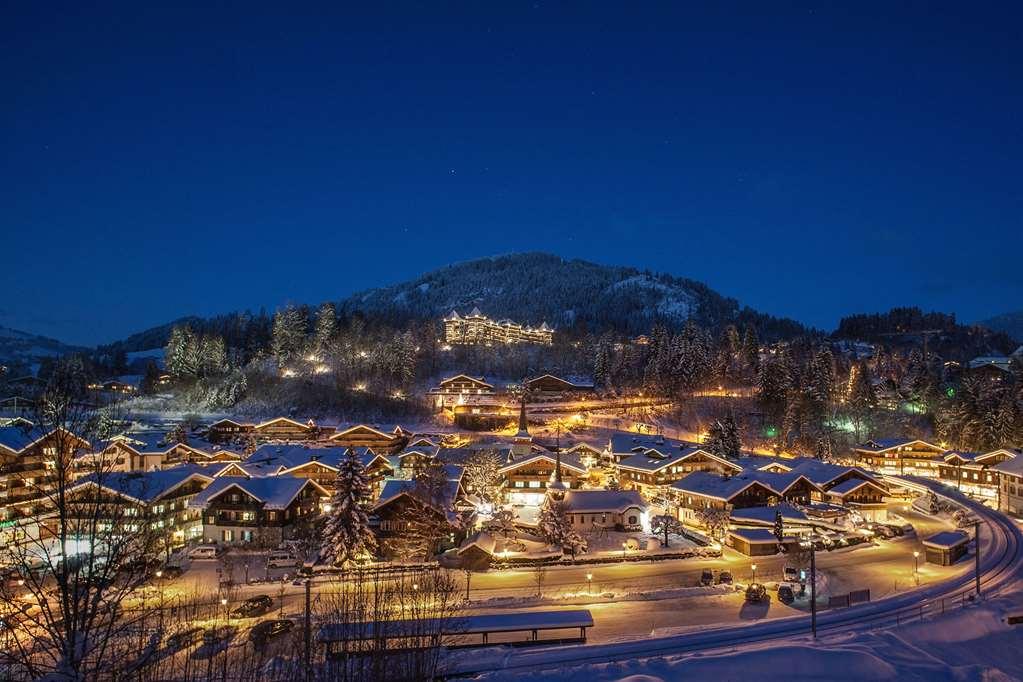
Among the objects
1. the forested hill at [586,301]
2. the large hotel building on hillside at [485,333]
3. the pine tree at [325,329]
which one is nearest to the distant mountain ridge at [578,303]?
the forested hill at [586,301]

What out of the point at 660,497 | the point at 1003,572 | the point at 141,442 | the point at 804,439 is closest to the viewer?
the point at 1003,572

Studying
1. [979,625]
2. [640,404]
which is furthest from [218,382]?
[979,625]

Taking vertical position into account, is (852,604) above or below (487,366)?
below

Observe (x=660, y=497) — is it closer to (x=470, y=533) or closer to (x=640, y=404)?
(x=470, y=533)

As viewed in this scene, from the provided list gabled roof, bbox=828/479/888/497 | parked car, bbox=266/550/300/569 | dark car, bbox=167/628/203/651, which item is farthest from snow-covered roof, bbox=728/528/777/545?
dark car, bbox=167/628/203/651

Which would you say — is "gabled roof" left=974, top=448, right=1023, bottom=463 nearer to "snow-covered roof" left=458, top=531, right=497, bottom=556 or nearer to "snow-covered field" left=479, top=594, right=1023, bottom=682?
"snow-covered field" left=479, top=594, right=1023, bottom=682

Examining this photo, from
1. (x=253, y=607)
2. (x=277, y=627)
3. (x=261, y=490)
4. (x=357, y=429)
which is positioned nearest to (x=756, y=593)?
(x=277, y=627)

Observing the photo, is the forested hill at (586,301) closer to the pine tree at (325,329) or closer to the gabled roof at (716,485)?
the pine tree at (325,329)
